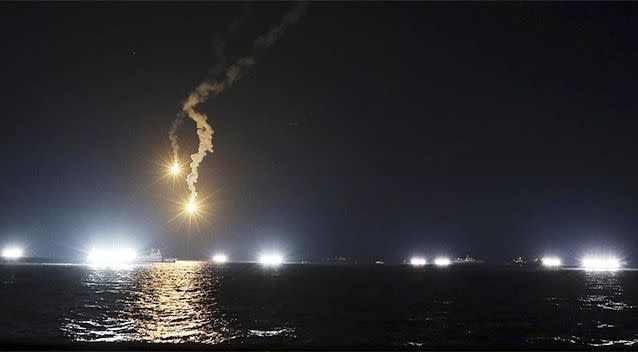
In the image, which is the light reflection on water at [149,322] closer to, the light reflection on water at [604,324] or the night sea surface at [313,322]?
the night sea surface at [313,322]

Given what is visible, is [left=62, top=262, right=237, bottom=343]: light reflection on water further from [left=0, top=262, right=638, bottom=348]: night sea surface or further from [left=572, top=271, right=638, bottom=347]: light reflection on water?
[left=572, top=271, right=638, bottom=347]: light reflection on water

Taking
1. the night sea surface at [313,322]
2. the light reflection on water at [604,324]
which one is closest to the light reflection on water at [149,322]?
the night sea surface at [313,322]

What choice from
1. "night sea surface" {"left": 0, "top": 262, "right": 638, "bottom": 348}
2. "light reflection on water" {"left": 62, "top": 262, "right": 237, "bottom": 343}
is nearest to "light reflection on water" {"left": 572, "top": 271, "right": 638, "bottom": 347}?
"night sea surface" {"left": 0, "top": 262, "right": 638, "bottom": 348}

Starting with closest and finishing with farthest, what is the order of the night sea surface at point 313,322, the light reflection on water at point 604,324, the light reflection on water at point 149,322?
1. the light reflection on water at point 149,322
2. the night sea surface at point 313,322
3. the light reflection on water at point 604,324

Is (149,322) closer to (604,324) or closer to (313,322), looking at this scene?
(313,322)

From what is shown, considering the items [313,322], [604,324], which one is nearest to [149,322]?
[313,322]

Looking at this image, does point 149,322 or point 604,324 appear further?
point 604,324

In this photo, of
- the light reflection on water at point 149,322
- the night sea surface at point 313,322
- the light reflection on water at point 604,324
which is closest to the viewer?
the light reflection on water at point 149,322

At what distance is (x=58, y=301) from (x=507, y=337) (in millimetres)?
61629

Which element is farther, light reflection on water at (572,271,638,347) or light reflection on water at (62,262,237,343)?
light reflection on water at (572,271,638,347)

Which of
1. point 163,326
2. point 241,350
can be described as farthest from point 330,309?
point 241,350

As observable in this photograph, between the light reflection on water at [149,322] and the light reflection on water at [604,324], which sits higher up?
the light reflection on water at [149,322]

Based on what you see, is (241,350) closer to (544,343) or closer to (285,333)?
(285,333)

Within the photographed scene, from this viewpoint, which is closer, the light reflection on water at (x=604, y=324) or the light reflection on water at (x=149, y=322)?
the light reflection on water at (x=149, y=322)
